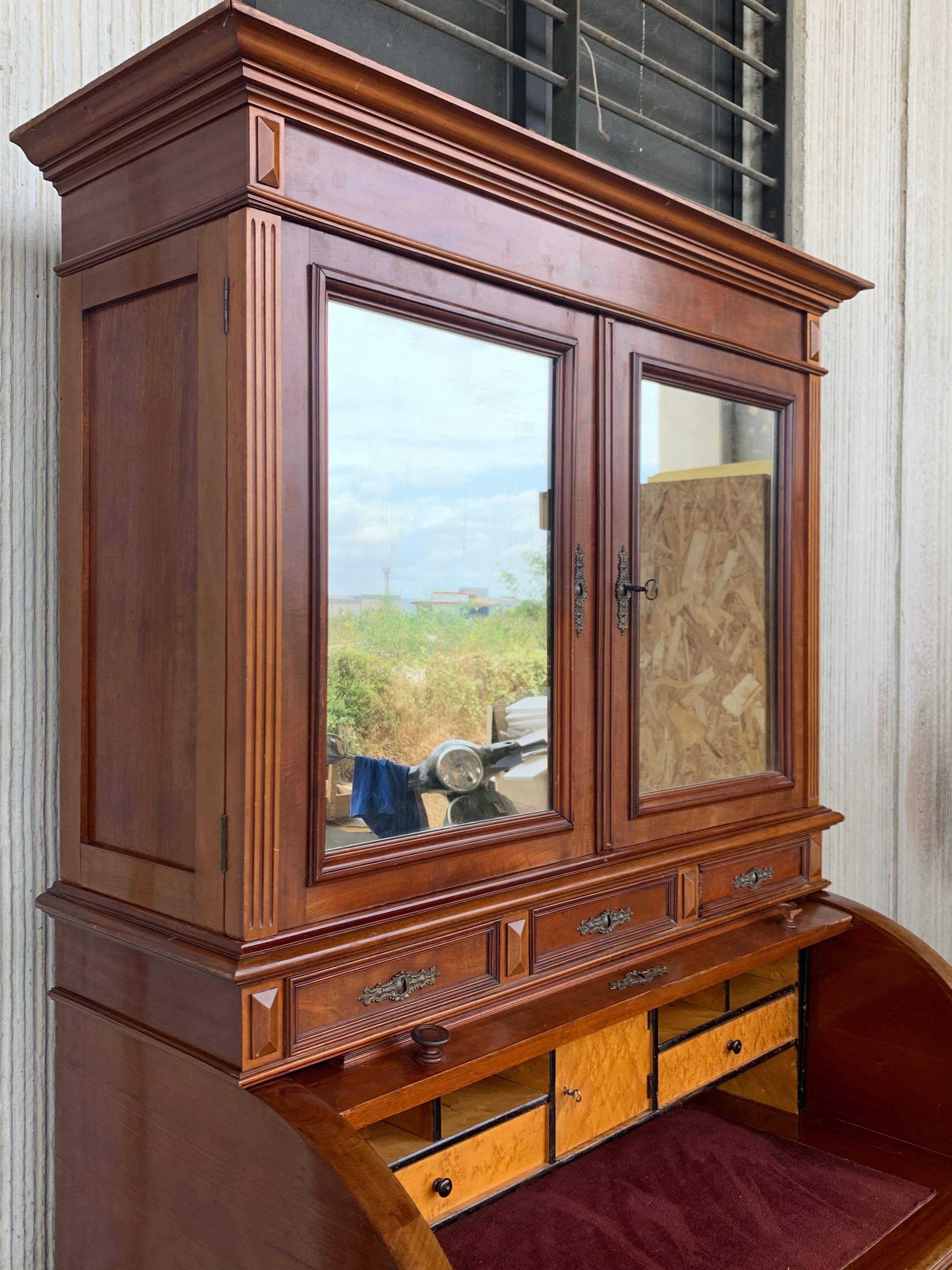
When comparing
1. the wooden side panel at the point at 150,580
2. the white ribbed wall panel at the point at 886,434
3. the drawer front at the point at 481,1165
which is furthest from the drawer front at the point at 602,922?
the white ribbed wall panel at the point at 886,434

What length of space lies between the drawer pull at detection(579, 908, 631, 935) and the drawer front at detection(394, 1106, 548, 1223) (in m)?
0.25

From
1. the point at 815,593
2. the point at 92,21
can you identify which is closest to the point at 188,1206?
the point at 815,593

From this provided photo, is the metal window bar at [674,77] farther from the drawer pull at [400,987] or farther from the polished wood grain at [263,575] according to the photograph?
the drawer pull at [400,987]

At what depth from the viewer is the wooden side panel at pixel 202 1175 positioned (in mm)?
1014

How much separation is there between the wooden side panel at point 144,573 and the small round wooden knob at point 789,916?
43.4 inches

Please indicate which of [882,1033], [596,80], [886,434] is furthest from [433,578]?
[886,434]

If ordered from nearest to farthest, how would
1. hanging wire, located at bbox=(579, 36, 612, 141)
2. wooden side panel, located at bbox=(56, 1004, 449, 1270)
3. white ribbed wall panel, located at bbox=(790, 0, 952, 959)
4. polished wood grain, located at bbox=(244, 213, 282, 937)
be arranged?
wooden side panel, located at bbox=(56, 1004, 449, 1270), polished wood grain, located at bbox=(244, 213, 282, 937), hanging wire, located at bbox=(579, 36, 612, 141), white ribbed wall panel, located at bbox=(790, 0, 952, 959)

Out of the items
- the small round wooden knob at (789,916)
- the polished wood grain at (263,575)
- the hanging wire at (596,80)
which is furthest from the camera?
the hanging wire at (596,80)

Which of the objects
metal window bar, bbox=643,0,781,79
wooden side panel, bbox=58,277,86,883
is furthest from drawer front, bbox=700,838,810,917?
metal window bar, bbox=643,0,781,79

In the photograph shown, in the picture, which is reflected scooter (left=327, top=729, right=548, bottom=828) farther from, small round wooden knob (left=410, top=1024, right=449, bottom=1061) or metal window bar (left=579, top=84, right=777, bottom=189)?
metal window bar (left=579, top=84, right=777, bottom=189)

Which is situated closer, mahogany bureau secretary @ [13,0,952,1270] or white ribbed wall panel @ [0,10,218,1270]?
mahogany bureau secretary @ [13,0,952,1270]

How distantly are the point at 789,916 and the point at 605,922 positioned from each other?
480 mm

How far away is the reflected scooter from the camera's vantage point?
133cm

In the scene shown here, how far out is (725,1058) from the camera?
1.83 meters
